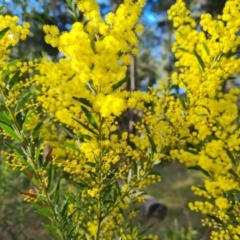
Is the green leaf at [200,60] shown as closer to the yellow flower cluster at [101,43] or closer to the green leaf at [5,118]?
the yellow flower cluster at [101,43]

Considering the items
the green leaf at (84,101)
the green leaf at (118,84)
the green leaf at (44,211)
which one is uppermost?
the green leaf at (118,84)

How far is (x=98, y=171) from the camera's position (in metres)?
1.99

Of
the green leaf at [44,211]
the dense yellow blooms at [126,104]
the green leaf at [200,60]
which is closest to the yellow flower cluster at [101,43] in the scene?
the dense yellow blooms at [126,104]

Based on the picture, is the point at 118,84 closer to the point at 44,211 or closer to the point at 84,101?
the point at 84,101

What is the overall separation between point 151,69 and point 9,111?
65.6 feet

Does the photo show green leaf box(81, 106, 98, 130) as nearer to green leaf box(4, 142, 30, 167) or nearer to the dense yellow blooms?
the dense yellow blooms

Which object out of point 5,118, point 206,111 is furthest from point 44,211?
point 206,111

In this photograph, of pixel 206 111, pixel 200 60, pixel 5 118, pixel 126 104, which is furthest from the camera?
pixel 206 111

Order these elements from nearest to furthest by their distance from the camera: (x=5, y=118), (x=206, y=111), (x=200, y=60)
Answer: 1. (x=5, y=118)
2. (x=200, y=60)
3. (x=206, y=111)

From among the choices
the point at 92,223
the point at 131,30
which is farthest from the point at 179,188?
the point at 131,30

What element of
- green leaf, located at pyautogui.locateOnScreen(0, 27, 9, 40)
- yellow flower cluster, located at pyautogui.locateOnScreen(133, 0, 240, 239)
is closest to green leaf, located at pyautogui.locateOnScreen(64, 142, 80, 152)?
yellow flower cluster, located at pyautogui.locateOnScreen(133, 0, 240, 239)

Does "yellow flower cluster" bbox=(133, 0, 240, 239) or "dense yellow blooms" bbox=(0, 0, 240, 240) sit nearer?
"dense yellow blooms" bbox=(0, 0, 240, 240)

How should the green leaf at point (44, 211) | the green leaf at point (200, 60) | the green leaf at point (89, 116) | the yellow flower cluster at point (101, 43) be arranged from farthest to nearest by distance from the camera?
the green leaf at point (200, 60) < the green leaf at point (44, 211) < the green leaf at point (89, 116) < the yellow flower cluster at point (101, 43)

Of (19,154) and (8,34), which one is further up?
(8,34)
